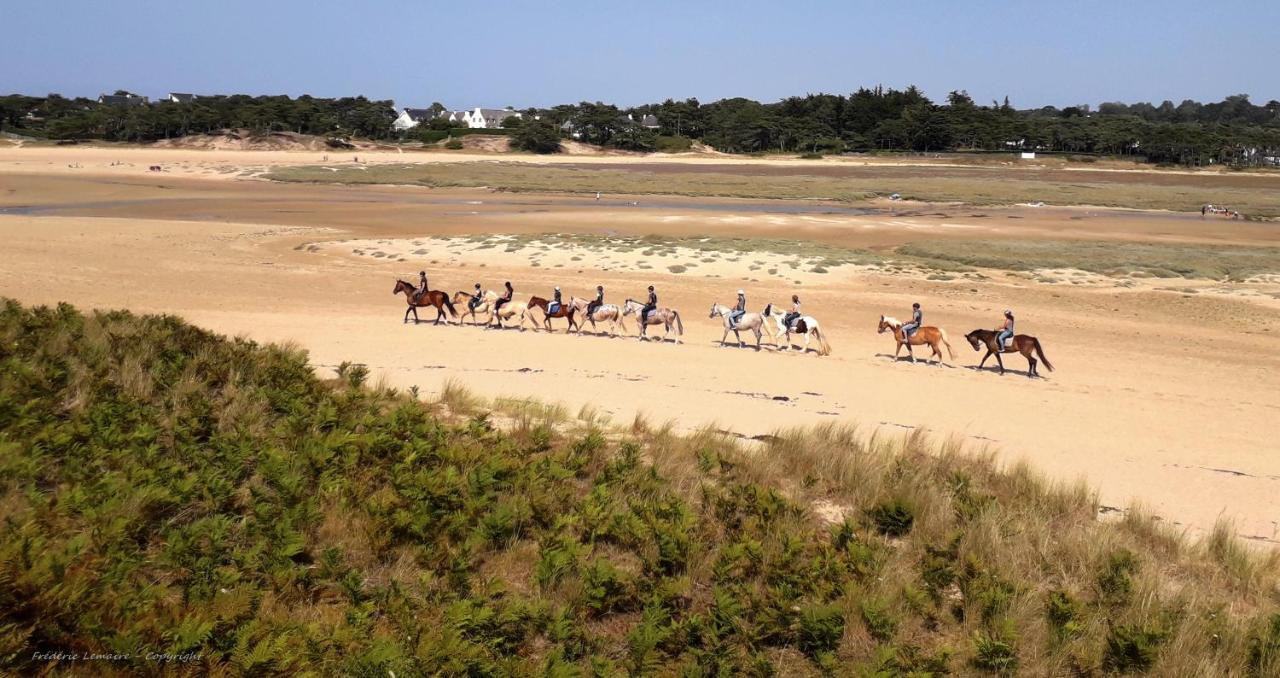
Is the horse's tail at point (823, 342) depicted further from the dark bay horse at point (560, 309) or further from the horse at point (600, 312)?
the dark bay horse at point (560, 309)

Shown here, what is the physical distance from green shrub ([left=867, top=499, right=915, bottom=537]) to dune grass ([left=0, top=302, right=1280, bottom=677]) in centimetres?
3

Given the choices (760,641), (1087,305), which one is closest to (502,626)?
(760,641)

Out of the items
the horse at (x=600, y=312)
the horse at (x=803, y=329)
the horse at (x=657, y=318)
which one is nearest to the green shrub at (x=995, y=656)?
the horse at (x=803, y=329)

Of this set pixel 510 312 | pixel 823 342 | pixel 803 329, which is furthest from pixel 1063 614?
pixel 510 312

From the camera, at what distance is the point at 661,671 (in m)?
5.77

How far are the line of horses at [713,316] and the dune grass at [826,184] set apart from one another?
37.5 meters

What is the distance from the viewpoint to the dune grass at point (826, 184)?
59.1m

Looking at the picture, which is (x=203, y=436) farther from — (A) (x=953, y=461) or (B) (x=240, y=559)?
(A) (x=953, y=461)

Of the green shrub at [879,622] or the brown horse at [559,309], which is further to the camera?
the brown horse at [559,309]

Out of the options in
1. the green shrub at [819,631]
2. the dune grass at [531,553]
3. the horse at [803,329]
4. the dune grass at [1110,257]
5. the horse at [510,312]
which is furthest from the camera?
the dune grass at [1110,257]

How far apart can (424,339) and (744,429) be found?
29.3ft

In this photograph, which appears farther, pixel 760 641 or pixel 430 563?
pixel 430 563

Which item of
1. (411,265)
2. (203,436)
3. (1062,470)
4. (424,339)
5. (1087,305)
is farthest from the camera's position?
(411,265)

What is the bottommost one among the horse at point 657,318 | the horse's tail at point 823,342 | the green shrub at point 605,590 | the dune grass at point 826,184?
the horse's tail at point 823,342
